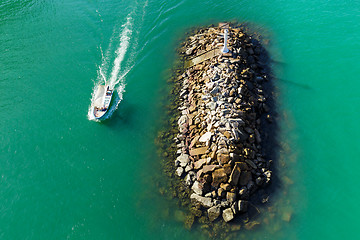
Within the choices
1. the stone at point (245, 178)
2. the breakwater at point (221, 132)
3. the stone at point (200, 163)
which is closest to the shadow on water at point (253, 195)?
the breakwater at point (221, 132)

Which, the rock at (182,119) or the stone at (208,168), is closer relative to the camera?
the stone at (208,168)

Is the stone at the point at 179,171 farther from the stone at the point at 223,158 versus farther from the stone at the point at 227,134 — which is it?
the stone at the point at 227,134

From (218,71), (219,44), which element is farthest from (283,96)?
(219,44)

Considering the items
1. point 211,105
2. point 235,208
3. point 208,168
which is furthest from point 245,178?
point 211,105

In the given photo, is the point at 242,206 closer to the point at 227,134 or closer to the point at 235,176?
the point at 235,176

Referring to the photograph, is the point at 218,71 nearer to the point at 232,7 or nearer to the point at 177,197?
the point at 177,197

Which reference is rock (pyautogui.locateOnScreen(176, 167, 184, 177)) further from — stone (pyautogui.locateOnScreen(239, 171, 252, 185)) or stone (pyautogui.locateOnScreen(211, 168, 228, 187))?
stone (pyautogui.locateOnScreen(239, 171, 252, 185))

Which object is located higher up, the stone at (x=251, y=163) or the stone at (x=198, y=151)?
the stone at (x=198, y=151)
